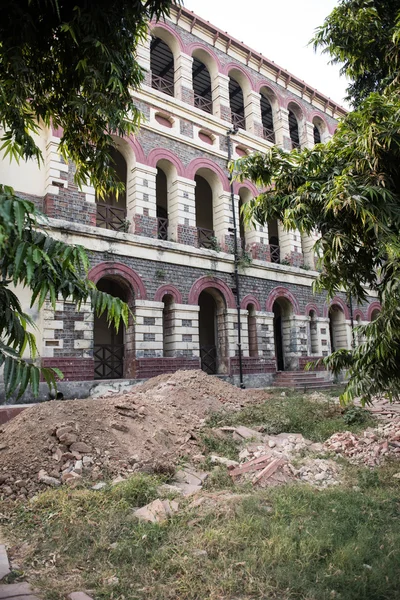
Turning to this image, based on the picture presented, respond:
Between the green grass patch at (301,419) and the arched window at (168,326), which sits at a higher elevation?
the arched window at (168,326)

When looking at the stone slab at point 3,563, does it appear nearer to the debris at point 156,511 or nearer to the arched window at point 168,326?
the debris at point 156,511

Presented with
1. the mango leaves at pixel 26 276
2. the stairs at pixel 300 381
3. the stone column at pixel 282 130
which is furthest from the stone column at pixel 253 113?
the mango leaves at pixel 26 276

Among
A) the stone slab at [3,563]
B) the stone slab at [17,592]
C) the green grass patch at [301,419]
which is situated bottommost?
the stone slab at [17,592]

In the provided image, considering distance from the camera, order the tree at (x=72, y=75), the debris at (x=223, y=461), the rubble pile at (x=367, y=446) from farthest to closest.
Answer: the rubble pile at (x=367, y=446) < the debris at (x=223, y=461) < the tree at (x=72, y=75)

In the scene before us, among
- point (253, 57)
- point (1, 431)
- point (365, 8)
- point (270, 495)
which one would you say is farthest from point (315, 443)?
point (253, 57)

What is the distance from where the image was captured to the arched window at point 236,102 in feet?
58.8

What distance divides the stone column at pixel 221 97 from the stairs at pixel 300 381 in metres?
10.4

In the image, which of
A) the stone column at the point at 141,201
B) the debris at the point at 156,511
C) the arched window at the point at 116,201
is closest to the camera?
the debris at the point at 156,511

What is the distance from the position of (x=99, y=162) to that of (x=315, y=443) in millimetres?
5961

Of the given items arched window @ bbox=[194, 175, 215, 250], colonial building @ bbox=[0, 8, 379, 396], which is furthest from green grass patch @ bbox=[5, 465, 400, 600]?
arched window @ bbox=[194, 175, 215, 250]

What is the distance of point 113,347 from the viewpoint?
45.4ft

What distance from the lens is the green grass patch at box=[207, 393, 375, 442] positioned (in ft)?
26.9

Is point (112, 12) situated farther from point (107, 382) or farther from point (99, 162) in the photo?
point (107, 382)

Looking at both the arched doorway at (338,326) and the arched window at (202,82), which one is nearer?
the arched window at (202,82)
